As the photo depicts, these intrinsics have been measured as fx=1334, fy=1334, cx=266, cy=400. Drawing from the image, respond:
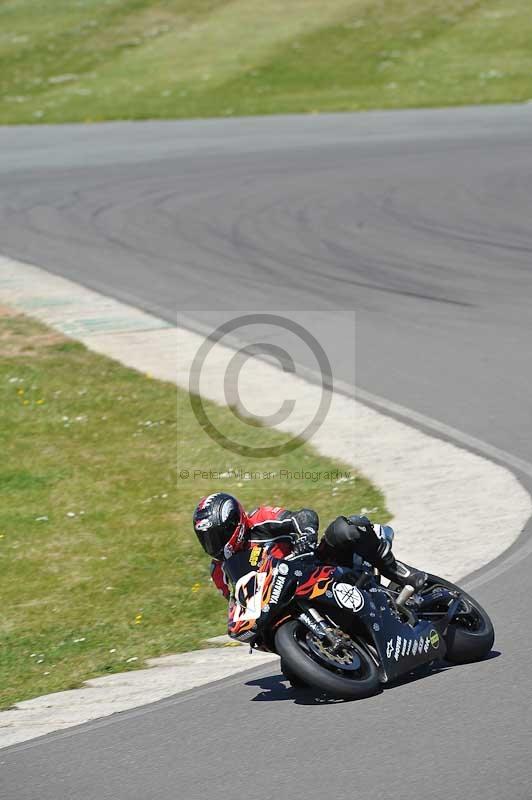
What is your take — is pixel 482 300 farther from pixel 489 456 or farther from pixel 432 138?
pixel 432 138

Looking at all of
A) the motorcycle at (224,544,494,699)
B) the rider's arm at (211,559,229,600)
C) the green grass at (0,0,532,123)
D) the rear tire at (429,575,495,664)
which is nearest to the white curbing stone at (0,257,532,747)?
the rider's arm at (211,559,229,600)

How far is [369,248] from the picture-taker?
62.2ft

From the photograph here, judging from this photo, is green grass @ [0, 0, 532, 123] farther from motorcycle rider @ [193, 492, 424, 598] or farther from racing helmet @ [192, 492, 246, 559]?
racing helmet @ [192, 492, 246, 559]

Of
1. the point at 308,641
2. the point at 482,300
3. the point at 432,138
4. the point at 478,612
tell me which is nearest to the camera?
the point at 308,641

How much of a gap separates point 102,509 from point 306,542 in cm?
389

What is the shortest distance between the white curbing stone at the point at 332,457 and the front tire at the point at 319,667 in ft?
2.81

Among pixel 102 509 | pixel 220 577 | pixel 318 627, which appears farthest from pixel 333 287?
pixel 318 627

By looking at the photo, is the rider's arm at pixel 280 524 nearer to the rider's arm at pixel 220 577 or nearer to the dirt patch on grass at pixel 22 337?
the rider's arm at pixel 220 577

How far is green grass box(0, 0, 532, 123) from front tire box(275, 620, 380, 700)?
29653 millimetres

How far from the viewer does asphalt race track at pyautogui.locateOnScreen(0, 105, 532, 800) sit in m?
6.41

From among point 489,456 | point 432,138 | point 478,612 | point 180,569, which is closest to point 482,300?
point 489,456

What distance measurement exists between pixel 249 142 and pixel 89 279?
40.8 feet

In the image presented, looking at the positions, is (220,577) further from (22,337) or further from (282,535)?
(22,337)

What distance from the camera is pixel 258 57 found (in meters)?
42.8
